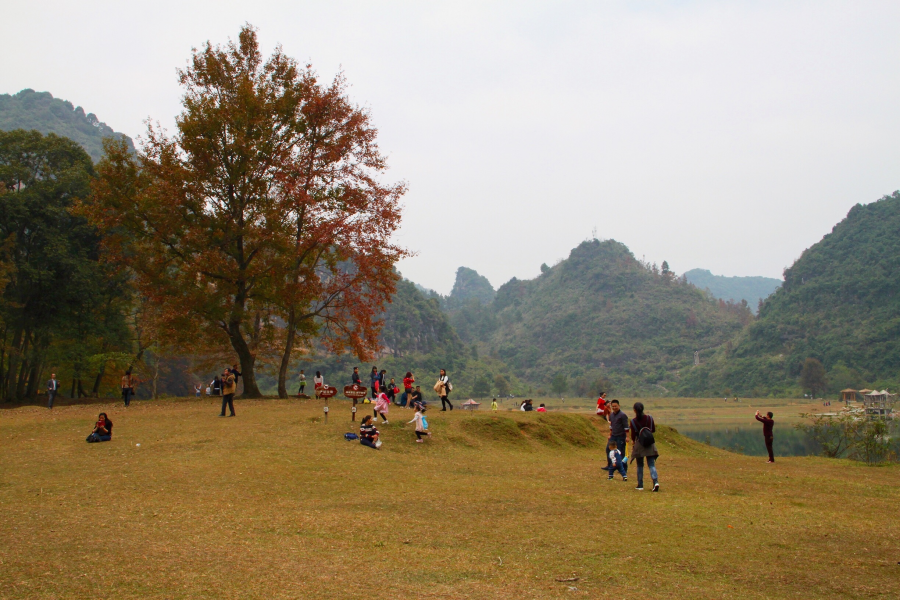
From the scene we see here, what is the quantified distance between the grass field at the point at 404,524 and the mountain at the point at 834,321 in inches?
3711

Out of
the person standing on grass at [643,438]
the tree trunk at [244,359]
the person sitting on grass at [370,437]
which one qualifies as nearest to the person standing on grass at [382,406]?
the person sitting on grass at [370,437]

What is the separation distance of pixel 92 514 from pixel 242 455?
18.9 feet

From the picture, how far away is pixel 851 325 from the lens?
107 meters

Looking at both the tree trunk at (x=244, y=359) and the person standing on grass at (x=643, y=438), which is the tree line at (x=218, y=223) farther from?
the person standing on grass at (x=643, y=438)

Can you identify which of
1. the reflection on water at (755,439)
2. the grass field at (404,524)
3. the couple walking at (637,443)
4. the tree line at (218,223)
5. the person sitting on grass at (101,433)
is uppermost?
the tree line at (218,223)

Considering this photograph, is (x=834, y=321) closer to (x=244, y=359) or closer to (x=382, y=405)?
(x=244, y=359)

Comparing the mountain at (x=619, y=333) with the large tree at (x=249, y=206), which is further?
the mountain at (x=619, y=333)

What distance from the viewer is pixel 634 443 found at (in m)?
13.1

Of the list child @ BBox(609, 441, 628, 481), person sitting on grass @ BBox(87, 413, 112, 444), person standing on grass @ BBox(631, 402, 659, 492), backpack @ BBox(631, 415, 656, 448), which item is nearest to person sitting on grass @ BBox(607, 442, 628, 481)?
child @ BBox(609, 441, 628, 481)

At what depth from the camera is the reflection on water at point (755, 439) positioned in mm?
47562

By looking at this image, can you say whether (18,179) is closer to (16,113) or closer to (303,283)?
(303,283)

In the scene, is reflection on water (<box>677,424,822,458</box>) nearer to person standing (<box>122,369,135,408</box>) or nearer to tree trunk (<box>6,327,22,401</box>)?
person standing (<box>122,369,135,408</box>)

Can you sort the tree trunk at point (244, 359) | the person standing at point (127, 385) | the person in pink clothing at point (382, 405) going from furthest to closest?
the tree trunk at point (244, 359) → the person standing at point (127, 385) → the person in pink clothing at point (382, 405)

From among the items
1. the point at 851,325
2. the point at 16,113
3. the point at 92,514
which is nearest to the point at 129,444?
the point at 92,514
